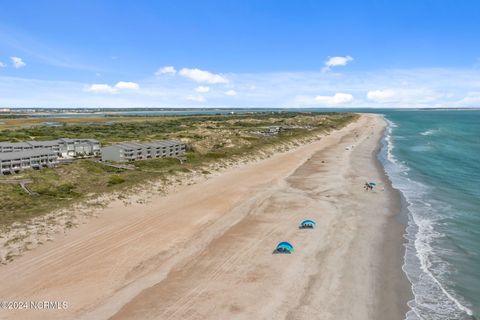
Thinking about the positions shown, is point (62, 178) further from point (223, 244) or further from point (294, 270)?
point (294, 270)

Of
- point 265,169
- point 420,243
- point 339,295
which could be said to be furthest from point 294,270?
point 265,169

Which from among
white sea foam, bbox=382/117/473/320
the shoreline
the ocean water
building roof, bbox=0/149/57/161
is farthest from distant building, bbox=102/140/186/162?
white sea foam, bbox=382/117/473/320

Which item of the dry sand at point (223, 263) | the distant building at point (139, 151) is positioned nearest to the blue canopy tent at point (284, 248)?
the dry sand at point (223, 263)

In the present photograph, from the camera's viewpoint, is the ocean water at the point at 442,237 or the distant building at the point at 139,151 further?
the distant building at the point at 139,151

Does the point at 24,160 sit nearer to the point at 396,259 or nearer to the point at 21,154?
the point at 21,154

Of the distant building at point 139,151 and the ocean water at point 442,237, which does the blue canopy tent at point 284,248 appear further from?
the distant building at point 139,151

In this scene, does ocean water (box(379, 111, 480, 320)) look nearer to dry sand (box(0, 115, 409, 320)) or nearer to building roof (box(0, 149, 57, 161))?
dry sand (box(0, 115, 409, 320))

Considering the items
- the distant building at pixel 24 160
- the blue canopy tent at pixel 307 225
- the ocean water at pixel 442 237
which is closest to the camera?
the ocean water at pixel 442 237
